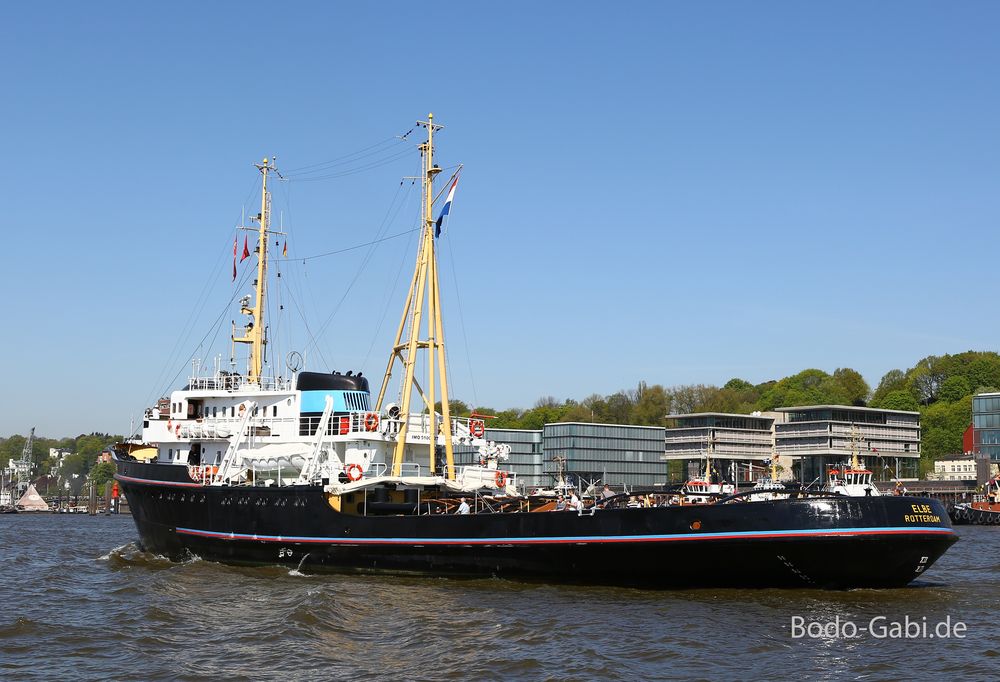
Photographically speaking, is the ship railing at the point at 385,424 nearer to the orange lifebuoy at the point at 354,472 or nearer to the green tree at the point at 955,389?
the orange lifebuoy at the point at 354,472

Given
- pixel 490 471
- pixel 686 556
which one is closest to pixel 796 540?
pixel 686 556

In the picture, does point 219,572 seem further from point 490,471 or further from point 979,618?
point 979,618

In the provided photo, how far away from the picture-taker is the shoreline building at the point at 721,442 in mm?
137500

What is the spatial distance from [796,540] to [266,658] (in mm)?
11920

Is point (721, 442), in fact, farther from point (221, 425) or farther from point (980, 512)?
point (221, 425)

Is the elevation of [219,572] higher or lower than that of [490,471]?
lower

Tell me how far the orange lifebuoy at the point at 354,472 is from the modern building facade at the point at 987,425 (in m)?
104

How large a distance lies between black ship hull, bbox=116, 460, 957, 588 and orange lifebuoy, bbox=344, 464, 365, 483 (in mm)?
943

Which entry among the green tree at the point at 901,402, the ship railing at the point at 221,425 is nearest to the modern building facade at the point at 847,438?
the green tree at the point at 901,402

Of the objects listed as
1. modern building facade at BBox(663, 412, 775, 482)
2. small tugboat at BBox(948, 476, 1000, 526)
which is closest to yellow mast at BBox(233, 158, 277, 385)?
small tugboat at BBox(948, 476, 1000, 526)

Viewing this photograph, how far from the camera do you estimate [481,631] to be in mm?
20281

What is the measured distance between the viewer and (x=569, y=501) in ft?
88.7

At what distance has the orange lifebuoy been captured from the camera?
95.3 ft

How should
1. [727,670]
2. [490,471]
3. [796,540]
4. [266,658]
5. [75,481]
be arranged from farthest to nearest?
1. [75,481]
2. [490,471]
3. [796,540]
4. [266,658]
5. [727,670]
